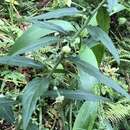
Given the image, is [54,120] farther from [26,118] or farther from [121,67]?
[26,118]

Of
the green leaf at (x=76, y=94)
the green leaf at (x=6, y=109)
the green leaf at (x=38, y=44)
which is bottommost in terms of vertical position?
the green leaf at (x=6, y=109)

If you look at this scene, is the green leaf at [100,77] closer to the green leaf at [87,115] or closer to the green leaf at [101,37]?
the green leaf at [101,37]

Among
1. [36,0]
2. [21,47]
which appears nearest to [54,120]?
[21,47]

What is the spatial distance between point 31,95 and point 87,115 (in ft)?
1.55

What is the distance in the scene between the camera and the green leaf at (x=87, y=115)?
1463mm

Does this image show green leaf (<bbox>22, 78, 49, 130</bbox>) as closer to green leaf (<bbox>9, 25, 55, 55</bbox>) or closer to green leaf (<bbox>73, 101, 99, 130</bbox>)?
green leaf (<bbox>9, 25, 55, 55</bbox>)

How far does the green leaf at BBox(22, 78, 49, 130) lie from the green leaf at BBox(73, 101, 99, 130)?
40cm

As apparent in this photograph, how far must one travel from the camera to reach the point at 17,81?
73.0 inches

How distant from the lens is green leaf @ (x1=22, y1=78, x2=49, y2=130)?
1.00m

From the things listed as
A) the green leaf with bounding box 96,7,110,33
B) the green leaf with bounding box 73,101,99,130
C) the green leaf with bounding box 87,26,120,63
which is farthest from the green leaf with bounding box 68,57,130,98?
the green leaf with bounding box 73,101,99,130

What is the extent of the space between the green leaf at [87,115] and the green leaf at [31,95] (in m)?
0.40

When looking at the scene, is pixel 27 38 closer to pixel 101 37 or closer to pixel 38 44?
pixel 38 44

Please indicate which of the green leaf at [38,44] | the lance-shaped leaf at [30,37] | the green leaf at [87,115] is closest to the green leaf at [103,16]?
the lance-shaped leaf at [30,37]

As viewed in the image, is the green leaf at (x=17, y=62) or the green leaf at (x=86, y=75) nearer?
the green leaf at (x=17, y=62)
